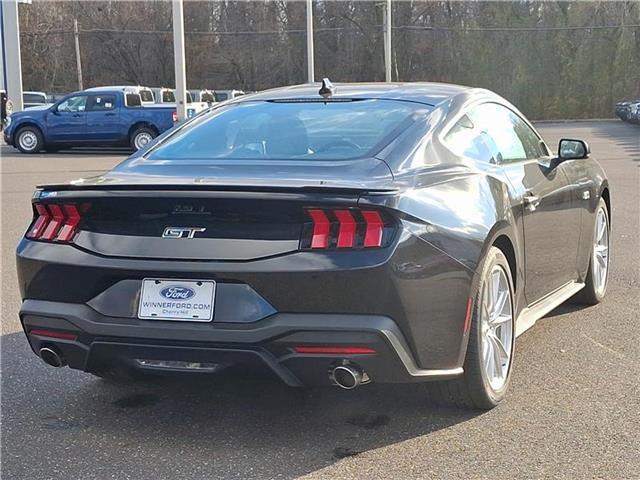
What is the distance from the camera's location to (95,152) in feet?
81.5

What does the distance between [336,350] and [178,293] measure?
68 cm

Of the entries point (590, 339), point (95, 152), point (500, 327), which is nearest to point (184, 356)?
point (500, 327)

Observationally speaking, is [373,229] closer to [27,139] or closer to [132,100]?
[132,100]

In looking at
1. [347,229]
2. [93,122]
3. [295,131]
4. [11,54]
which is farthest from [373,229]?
[11,54]

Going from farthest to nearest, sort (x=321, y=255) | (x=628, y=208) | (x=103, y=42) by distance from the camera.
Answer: (x=103, y=42) < (x=628, y=208) < (x=321, y=255)

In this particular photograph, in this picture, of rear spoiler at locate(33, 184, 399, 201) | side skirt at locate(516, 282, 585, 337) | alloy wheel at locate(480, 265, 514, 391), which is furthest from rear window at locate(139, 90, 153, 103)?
alloy wheel at locate(480, 265, 514, 391)

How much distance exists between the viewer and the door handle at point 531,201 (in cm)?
449

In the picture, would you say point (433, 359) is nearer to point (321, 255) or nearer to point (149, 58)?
point (321, 255)

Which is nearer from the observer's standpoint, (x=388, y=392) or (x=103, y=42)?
(x=388, y=392)

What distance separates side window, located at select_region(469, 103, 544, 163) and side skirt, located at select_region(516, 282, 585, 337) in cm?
83

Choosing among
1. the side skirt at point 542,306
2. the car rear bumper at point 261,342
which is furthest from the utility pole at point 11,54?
the car rear bumper at point 261,342

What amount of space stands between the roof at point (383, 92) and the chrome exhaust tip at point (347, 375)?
1.65 m

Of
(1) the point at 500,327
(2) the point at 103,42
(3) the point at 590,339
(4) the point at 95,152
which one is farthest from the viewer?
(2) the point at 103,42

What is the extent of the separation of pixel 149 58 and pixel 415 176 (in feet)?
187
